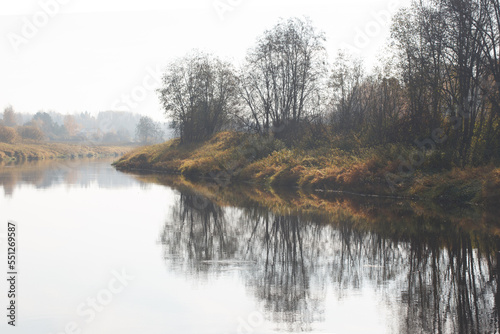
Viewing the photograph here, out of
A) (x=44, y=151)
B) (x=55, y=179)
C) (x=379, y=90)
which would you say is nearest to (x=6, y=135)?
(x=44, y=151)

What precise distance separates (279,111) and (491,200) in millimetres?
30171

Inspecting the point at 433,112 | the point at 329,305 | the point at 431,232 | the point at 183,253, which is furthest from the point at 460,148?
the point at 329,305

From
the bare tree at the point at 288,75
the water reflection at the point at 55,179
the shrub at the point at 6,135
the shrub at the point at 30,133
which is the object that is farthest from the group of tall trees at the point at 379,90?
the shrub at the point at 30,133

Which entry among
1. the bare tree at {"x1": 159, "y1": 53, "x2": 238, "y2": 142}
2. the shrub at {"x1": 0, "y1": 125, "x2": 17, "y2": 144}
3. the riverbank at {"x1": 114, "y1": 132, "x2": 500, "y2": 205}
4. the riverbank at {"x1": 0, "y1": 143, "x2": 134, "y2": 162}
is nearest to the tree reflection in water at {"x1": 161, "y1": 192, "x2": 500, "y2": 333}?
the riverbank at {"x1": 114, "y1": 132, "x2": 500, "y2": 205}

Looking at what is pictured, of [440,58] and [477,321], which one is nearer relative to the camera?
[477,321]

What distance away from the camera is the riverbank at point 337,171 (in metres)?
20.6

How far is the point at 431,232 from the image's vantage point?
13.4 m

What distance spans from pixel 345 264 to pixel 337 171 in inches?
712

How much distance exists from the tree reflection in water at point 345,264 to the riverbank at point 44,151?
249 ft

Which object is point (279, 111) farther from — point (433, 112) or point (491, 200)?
point (491, 200)

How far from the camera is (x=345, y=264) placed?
33.0ft

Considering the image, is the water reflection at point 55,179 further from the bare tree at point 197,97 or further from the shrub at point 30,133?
the shrub at point 30,133

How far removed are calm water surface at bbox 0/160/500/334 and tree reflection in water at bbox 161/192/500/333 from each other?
0.03 metres

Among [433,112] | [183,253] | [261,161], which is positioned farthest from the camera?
[261,161]
